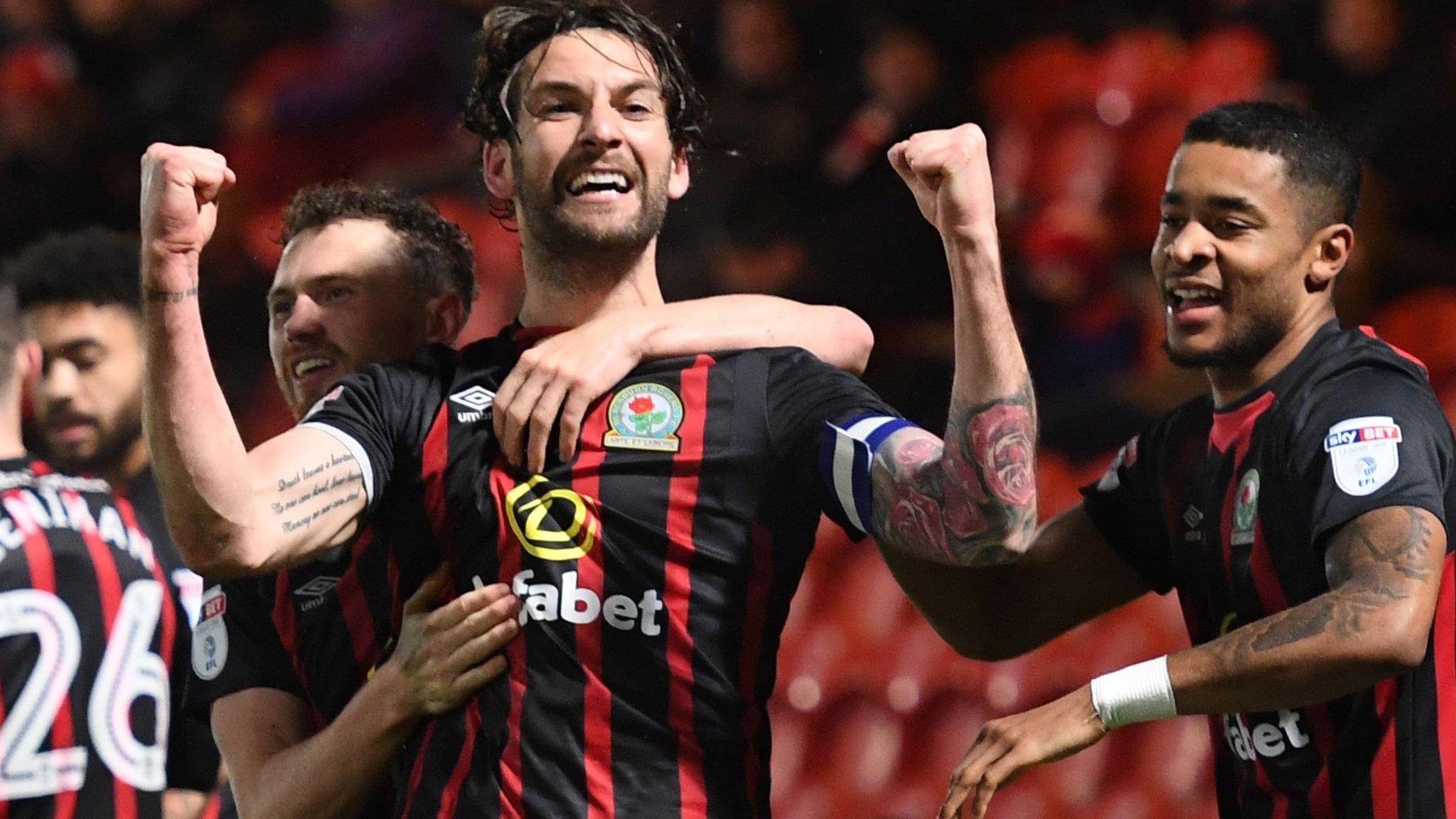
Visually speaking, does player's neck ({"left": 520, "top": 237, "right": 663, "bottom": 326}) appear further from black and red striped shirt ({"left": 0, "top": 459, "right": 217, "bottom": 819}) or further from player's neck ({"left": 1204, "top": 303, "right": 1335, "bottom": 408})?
black and red striped shirt ({"left": 0, "top": 459, "right": 217, "bottom": 819})

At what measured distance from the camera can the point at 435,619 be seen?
245 cm

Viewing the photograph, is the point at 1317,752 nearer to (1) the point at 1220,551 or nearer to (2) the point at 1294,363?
(1) the point at 1220,551

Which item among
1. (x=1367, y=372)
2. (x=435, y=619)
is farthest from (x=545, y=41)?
(x=1367, y=372)

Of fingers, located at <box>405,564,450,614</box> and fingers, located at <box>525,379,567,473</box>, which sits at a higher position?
fingers, located at <box>525,379,567,473</box>

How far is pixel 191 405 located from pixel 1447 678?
1.79m

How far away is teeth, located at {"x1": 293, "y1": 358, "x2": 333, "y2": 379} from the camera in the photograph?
3012 millimetres

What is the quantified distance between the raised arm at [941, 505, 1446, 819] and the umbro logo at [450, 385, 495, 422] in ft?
2.78

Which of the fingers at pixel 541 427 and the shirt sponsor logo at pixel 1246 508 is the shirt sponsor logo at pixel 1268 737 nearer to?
the shirt sponsor logo at pixel 1246 508

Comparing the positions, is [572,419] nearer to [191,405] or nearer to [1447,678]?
[191,405]

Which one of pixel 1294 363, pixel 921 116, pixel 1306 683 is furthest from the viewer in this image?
pixel 921 116

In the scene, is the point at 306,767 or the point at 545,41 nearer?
the point at 306,767

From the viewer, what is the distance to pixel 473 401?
8.46 ft

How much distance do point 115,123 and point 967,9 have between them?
162 inches

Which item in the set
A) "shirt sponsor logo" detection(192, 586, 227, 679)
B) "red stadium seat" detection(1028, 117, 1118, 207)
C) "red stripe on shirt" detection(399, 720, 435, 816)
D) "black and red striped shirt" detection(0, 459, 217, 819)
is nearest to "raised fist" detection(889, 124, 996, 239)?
"red stripe on shirt" detection(399, 720, 435, 816)
